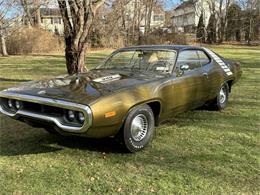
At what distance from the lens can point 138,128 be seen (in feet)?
15.7

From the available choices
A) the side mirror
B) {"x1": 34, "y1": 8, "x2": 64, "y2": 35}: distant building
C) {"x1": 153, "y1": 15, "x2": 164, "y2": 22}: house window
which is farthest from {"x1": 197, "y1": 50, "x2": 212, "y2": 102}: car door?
{"x1": 153, "y1": 15, "x2": 164, "y2": 22}: house window

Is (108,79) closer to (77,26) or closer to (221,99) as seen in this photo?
(221,99)

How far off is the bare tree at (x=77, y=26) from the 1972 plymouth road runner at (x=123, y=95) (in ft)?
11.5

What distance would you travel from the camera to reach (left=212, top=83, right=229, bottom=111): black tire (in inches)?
274


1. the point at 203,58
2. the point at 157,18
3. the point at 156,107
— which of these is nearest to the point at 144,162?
the point at 156,107

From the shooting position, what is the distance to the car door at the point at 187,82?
548 centimetres

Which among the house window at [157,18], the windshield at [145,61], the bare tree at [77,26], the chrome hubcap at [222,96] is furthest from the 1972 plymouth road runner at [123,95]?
the house window at [157,18]

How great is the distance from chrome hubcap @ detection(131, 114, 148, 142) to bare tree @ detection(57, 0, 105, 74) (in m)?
5.15

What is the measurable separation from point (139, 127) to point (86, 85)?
2.98 ft

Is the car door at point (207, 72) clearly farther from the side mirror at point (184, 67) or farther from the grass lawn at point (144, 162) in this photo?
the side mirror at point (184, 67)

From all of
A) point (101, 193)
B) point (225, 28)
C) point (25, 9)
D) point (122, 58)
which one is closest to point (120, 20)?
point (225, 28)

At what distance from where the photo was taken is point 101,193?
3.62m

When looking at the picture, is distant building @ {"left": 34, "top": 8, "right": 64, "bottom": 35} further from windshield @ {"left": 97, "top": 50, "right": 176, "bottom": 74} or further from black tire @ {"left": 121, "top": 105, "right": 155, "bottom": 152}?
black tire @ {"left": 121, "top": 105, "right": 155, "bottom": 152}

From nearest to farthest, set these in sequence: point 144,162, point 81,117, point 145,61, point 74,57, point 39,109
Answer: point 81,117 < point 144,162 < point 39,109 < point 145,61 < point 74,57
